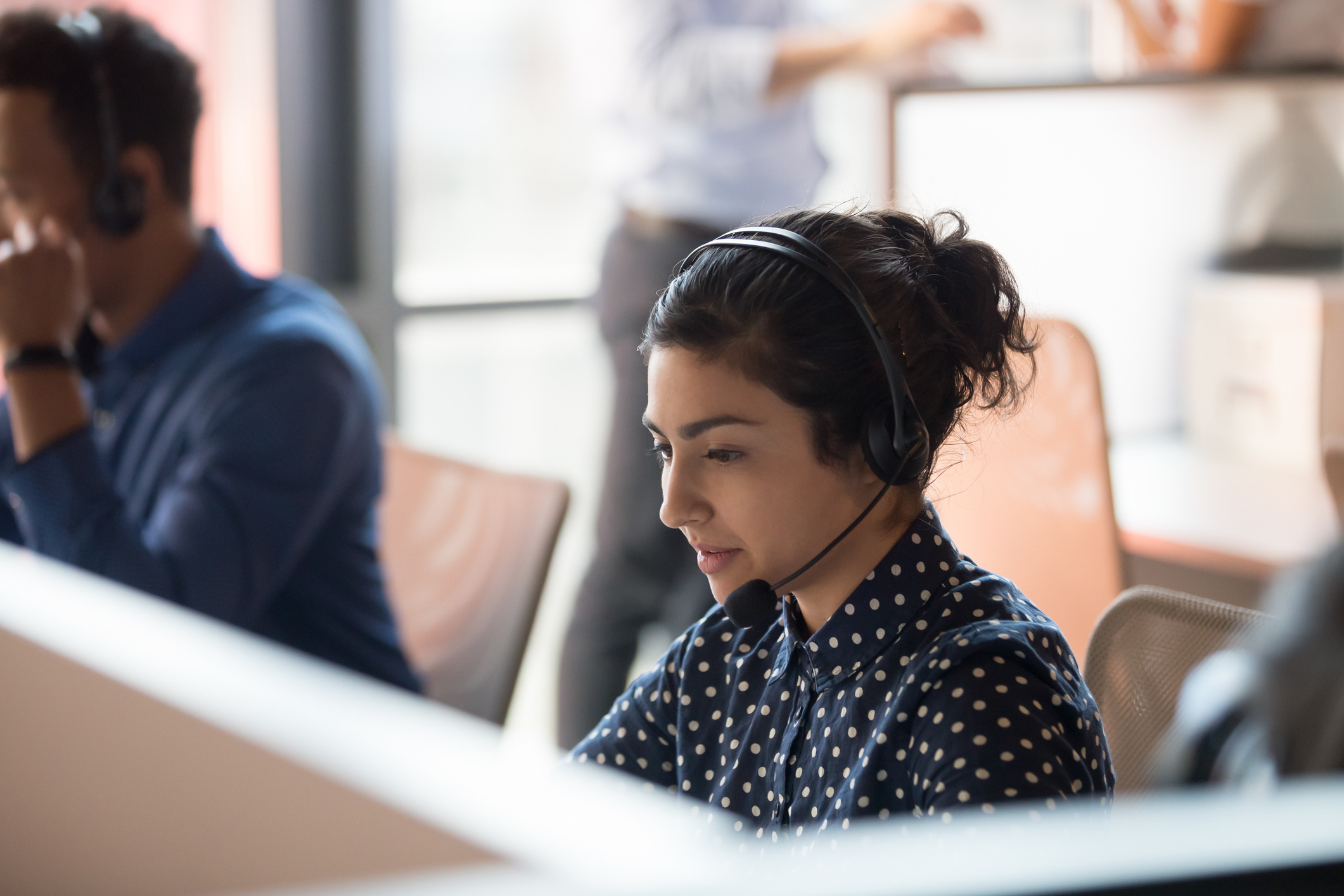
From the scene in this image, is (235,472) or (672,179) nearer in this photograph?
(235,472)

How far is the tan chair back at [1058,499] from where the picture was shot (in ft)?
4.97

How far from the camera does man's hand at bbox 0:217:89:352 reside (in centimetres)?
136

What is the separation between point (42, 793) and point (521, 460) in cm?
291

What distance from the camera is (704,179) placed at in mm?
2090

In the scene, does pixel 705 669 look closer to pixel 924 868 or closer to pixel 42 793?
pixel 42 793

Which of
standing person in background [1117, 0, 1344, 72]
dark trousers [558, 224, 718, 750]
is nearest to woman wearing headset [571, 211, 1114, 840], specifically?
dark trousers [558, 224, 718, 750]

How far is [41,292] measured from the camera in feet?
4.53

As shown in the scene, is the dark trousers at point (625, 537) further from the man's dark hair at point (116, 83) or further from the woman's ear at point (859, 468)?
the woman's ear at point (859, 468)

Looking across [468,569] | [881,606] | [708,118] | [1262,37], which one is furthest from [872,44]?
[881,606]

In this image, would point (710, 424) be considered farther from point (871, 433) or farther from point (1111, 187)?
point (1111, 187)

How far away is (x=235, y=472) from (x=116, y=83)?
0.50 meters

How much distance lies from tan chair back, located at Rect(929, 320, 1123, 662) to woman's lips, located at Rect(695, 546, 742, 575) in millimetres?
659

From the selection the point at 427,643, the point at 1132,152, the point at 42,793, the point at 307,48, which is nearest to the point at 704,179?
the point at 1132,152

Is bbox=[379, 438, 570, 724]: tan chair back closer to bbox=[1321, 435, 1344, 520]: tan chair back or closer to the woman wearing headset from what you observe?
the woman wearing headset
